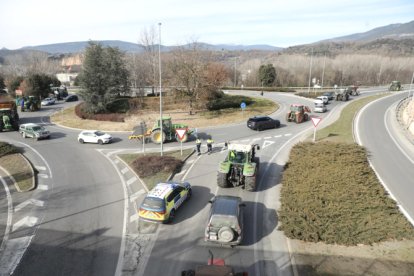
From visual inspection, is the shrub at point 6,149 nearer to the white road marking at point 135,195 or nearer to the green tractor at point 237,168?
the white road marking at point 135,195

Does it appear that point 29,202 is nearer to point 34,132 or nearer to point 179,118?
point 34,132

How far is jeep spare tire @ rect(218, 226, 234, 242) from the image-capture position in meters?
12.9

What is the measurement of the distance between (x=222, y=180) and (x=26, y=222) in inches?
453

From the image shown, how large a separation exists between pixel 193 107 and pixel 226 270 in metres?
39.5

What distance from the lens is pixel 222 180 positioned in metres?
19.2

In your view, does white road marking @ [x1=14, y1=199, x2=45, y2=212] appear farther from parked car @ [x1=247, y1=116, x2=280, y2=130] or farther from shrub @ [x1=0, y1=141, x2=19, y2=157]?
parked car @ [x1=247, y1=116, x2=280, y2=130]

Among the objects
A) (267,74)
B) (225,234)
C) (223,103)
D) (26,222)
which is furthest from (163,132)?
(267,74)

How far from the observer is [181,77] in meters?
43.0

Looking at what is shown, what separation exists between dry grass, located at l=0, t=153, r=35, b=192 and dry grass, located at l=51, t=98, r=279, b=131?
12.6m

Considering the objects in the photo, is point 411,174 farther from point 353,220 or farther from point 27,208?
point 27,208

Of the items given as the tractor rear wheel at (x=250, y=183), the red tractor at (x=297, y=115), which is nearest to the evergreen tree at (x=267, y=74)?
the red tractor at (x=297, y=115)

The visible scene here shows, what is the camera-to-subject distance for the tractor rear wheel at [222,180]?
1917 centimetres

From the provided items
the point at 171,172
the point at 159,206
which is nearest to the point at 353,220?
the point at 159,206

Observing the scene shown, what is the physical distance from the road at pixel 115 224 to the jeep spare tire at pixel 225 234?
771mm
